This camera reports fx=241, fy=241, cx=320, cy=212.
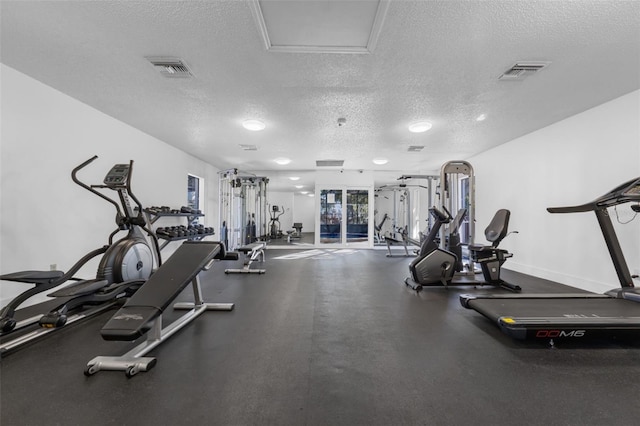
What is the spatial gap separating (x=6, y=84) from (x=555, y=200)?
287 inches

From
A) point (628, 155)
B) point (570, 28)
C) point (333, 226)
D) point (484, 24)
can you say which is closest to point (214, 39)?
point (484, 24)

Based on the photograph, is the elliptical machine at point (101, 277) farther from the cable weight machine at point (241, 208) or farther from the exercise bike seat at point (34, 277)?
the cable weight machine at point (241, 208)

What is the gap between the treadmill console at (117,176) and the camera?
2887 millimetres

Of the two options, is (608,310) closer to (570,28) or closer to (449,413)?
(449,413)

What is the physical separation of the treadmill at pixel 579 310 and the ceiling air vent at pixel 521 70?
1.42m

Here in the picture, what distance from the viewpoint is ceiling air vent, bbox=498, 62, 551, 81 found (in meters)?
2.39

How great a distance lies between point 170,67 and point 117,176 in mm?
1471

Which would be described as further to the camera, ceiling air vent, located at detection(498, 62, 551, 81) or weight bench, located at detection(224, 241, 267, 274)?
weight bench, located at detection(224, 241, 267, 274)

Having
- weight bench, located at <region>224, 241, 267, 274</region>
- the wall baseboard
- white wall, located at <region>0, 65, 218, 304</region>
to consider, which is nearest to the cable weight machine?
weight bench, located at <region>224, 241, 267, 274</region>

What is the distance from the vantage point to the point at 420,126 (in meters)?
3.96

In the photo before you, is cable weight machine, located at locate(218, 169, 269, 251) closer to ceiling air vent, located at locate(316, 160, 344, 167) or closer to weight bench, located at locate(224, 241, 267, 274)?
weight bench, located at locate(224, 241, 267, 274)

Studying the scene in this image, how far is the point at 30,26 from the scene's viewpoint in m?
1.94

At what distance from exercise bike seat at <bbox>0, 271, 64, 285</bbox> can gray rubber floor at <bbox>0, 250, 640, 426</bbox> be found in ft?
1.65

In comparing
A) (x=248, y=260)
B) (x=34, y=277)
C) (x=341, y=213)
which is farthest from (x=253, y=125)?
(x=341, y=213)
